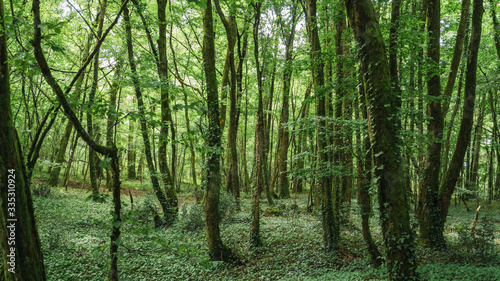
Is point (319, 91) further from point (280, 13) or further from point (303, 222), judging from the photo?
point (280, 13)

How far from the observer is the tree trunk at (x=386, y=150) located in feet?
11.4

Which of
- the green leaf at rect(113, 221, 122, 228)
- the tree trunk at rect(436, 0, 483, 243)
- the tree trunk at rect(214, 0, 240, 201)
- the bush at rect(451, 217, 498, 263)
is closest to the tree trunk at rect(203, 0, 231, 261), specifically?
the tree trunk at rect(214, 0, 240, 201)

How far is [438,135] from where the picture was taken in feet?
21.7

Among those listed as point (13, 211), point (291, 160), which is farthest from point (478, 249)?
point (13, 211)

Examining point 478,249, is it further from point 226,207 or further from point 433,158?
point 226,207

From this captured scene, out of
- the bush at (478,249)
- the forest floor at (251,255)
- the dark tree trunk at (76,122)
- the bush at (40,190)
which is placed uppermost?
the dark tree trunk at (76,122)

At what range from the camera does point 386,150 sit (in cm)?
353

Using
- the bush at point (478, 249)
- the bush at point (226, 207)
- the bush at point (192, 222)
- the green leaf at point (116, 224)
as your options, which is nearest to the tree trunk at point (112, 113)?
the green leaf at point (116, 224)

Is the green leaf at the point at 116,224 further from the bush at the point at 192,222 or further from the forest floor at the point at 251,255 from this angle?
the bush at the point at 192,222

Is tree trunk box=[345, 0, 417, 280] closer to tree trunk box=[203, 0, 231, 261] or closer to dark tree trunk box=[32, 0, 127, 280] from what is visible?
dark tree trunk box=[32, 0, 127, 280]

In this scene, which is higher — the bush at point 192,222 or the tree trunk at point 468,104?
the tree trunk at point 468,104

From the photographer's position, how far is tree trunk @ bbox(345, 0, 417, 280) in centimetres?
348

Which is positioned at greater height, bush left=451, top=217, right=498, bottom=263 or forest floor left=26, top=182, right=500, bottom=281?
bush left=451, top=217, right=498, bottom=263

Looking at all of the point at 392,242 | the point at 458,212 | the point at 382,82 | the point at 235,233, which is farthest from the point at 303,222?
the point at 458,212
